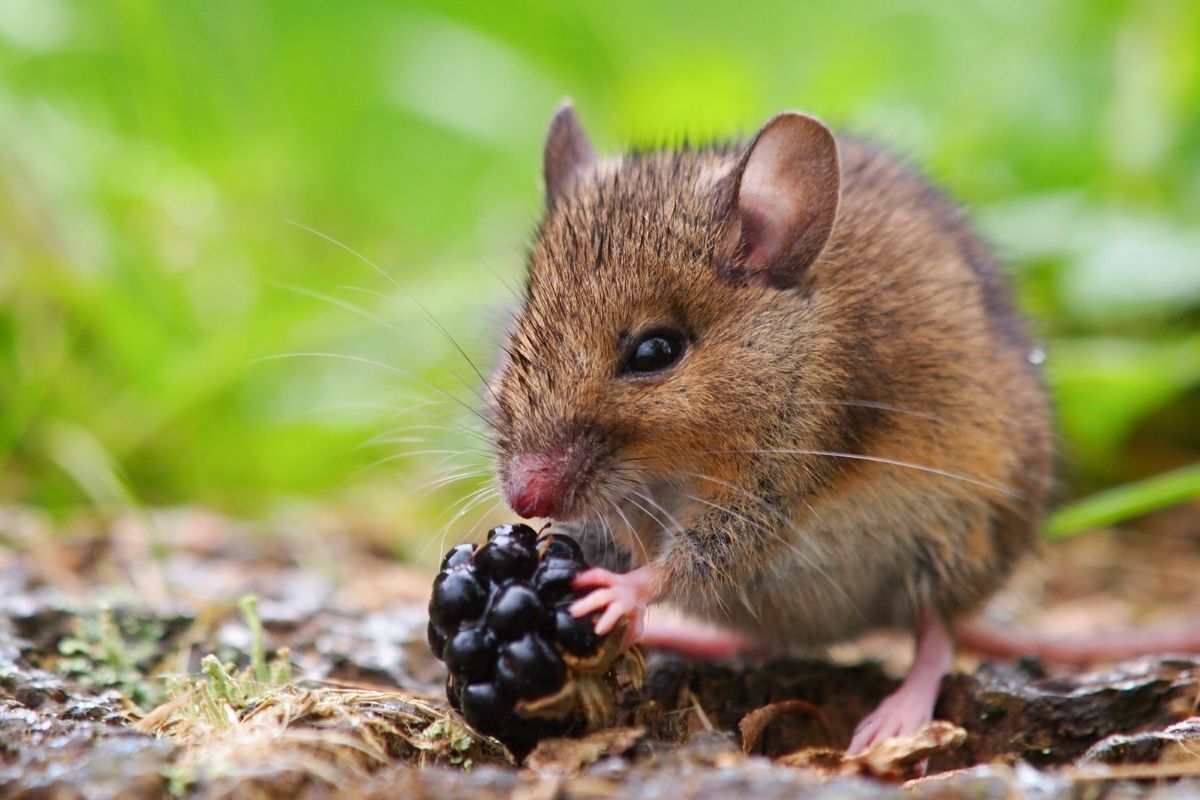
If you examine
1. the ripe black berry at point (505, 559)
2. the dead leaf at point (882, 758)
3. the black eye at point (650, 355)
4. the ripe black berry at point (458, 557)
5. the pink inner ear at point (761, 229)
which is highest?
the pink inner ear at point (761, 229)

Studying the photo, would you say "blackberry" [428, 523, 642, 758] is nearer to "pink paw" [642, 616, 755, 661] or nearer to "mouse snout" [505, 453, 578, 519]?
"mouse snout" [505, 453, 578, 519]

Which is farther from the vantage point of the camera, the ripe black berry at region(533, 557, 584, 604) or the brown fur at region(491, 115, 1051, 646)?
the brown fur at region(491, 115, 1051, 646)

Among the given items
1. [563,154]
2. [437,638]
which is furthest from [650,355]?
[563,154]

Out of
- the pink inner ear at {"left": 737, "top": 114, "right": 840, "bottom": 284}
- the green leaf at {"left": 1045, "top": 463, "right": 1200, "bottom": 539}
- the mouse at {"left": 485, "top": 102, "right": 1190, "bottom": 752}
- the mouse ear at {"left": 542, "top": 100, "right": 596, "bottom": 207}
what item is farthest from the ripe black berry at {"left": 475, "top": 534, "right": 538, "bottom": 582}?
the green leaf at {"left": 1045, "top": 463, "right": 1200, "bottom": 539}

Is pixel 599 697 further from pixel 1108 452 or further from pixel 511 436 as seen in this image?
pixel 1108 452

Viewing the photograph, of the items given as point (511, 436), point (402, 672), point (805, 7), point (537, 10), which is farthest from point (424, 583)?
point (805, 7)

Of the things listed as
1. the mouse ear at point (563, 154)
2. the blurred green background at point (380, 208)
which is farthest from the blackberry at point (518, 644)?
the mouse ear at point (563, 154)

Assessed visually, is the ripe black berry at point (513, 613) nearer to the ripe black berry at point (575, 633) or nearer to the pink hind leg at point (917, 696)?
the ripe black berry at point (575, 633)
